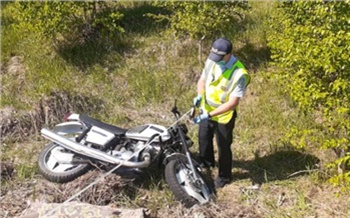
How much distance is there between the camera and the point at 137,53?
322 inches

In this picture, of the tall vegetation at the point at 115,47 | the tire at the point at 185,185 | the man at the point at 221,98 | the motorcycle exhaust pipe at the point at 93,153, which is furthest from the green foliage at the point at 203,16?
the motorcycle exhaust pipe at the point at 93,153

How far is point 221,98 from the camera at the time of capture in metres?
4.85

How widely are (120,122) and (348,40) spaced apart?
3.51 meters

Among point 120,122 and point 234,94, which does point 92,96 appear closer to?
point 120,122

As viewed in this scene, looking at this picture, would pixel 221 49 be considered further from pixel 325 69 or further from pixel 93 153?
pixel 93 153

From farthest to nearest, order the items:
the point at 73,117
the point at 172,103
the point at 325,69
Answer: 1. the point at 172,103
2. the point at 73,117
3. the point at 325,69

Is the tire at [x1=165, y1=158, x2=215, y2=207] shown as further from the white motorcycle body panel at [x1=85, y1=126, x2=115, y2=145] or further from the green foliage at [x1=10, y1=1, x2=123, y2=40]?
the green foliage at [x1=10, y1=1, x2=123, y2=40]

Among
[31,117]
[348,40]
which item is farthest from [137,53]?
[348,40]

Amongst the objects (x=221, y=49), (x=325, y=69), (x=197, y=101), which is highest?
(x=221, y=49)

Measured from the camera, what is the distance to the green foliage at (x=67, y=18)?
24.3ft

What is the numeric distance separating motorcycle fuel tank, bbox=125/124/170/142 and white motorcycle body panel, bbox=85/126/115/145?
8.4 inches

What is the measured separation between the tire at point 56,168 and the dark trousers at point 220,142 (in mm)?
1363

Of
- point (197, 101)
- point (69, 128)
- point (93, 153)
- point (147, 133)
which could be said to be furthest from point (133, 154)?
point (69, 128)

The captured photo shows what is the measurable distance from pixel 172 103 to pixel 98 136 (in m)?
2.30
